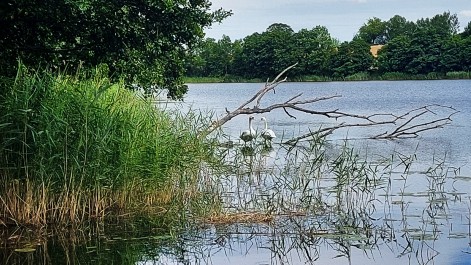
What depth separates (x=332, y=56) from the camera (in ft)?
233

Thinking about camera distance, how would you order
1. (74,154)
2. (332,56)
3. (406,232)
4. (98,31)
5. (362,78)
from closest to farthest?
(74,154) → (406,232) → (98,31) → (332,56) → (362,78)

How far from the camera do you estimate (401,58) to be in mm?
68312

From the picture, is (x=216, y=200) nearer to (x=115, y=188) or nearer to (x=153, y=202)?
(x=153, y=202)

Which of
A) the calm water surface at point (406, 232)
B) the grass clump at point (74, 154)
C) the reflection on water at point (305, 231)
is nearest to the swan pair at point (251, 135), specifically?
the calm water surface at point (406, 232)

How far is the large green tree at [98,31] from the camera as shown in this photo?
10.7 m

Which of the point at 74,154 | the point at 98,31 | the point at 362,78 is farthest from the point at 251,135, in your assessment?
the point at 362,78

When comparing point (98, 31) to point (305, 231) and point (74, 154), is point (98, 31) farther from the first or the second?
point (305, 231)

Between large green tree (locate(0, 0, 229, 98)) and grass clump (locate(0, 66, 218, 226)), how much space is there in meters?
1.34

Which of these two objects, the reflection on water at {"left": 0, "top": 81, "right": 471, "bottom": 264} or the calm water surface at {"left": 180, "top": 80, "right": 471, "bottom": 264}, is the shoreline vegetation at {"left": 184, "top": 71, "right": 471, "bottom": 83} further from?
the reflection on water at {"left": 0, "top": 81, "right": 471, "bottom": 264}

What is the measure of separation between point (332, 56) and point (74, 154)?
63759mm

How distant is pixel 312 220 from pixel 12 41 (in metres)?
5.53

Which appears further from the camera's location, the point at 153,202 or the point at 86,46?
the point at 86,46

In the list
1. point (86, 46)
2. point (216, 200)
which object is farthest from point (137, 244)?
point (86, 46)

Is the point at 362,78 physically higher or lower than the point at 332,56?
lower
